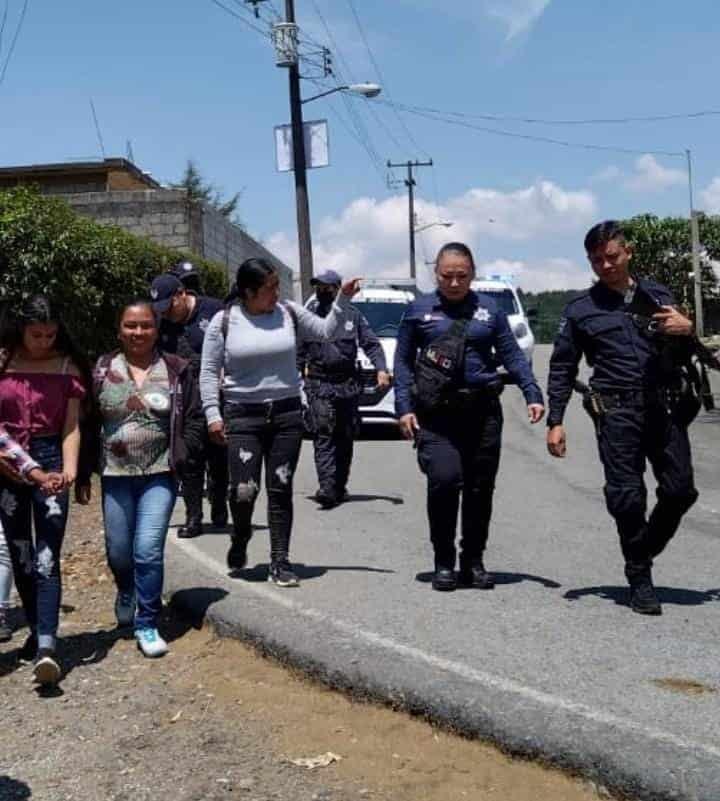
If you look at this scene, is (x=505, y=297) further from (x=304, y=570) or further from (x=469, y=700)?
(x=469, y=700)

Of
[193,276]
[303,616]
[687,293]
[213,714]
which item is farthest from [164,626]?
[687,293]

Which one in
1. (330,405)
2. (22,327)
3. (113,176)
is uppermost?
(113,176)

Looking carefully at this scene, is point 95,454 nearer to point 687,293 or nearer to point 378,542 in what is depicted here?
point 378,542

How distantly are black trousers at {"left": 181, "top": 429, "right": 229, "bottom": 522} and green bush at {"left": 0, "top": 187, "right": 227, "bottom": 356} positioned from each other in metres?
2.90

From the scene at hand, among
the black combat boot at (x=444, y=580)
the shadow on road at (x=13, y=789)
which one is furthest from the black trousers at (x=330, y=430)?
the shadow on road at (x=13, y=789)

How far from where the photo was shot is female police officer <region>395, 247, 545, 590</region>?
5.91 meters

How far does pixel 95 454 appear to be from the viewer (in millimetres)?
5477

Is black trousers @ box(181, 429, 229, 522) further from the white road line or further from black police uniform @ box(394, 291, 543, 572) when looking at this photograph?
black police uniform @ box(394, 291, 543, 572)

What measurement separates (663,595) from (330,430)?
3.80 m

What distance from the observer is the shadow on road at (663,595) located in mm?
5805

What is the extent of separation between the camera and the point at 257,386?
6.10 m

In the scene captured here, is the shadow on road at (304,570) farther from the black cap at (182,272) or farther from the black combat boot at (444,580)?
the black cap at (182,272)

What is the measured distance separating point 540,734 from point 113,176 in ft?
88.5

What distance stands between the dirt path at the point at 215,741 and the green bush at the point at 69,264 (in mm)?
5217
